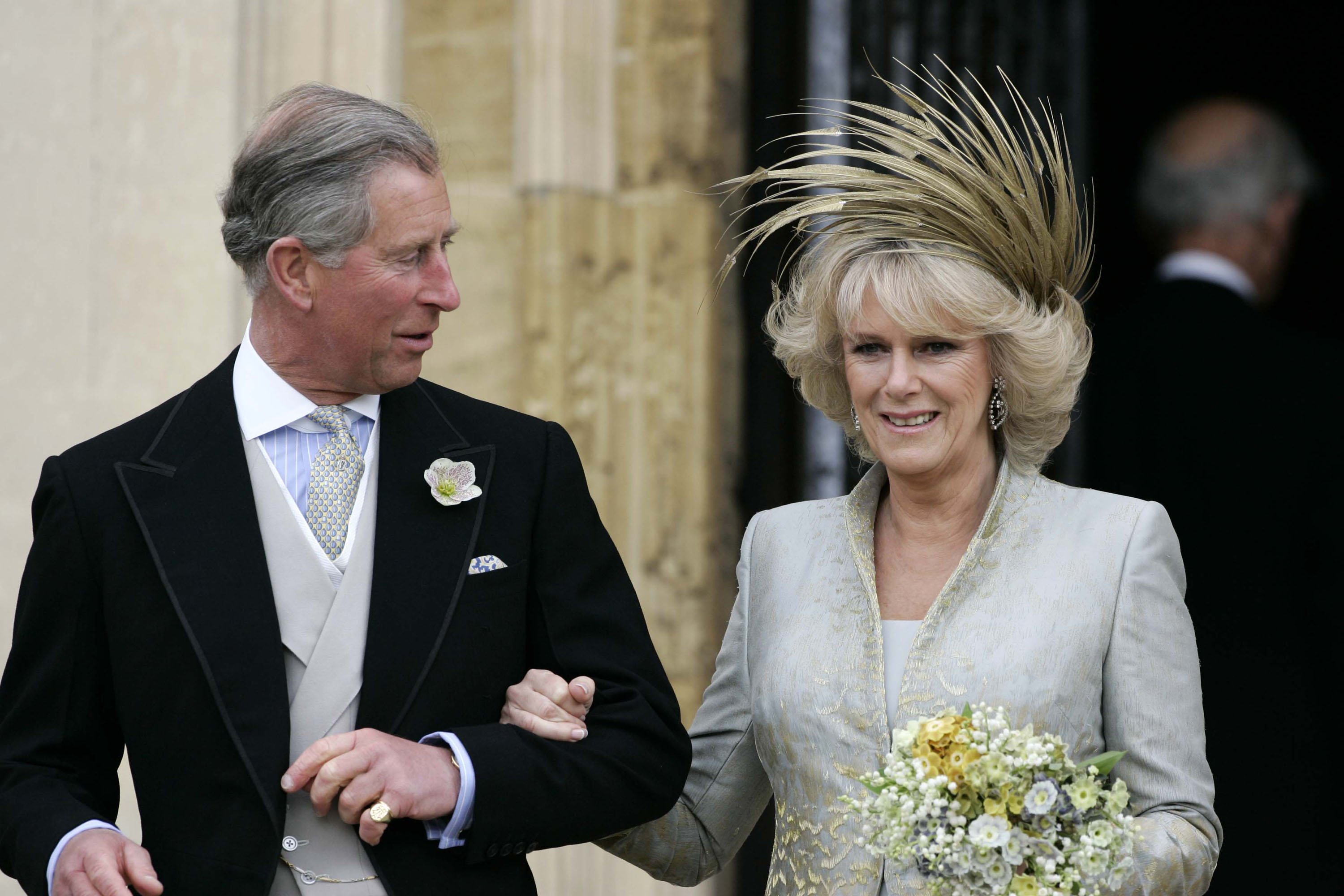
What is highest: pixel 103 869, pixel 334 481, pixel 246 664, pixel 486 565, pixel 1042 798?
pixel 334 481

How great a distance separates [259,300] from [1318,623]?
8.96 ft

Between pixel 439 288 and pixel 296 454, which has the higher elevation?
pixel 439 288

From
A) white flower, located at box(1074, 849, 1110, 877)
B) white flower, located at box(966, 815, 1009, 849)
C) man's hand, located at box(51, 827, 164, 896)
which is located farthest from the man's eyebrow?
white flower, located at box(1074, 849, 1110, 877)

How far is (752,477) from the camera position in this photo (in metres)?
4.72

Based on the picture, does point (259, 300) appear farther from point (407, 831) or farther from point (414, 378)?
point (407, 831)

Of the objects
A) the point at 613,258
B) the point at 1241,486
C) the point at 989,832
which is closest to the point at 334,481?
the point at 989,832

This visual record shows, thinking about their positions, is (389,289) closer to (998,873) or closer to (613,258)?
(998,873)

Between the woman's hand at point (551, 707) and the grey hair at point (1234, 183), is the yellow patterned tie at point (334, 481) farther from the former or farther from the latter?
the grey hair at point (1234, 183)

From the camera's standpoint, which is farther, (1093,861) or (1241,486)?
(1241,486)

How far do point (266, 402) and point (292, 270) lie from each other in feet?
0.60

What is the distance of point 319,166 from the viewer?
2.24 metres

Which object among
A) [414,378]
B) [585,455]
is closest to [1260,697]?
[585,455]

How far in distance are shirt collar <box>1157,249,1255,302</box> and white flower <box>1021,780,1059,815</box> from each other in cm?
264

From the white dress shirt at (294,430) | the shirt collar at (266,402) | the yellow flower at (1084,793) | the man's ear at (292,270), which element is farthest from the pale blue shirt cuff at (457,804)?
the yellow flower at (1084,793)
